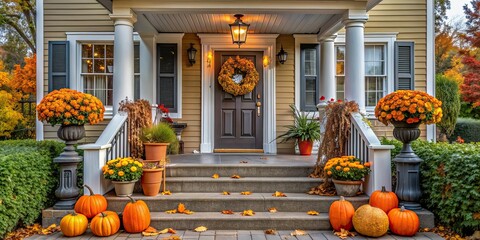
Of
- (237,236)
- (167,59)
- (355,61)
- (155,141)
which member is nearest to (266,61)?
(167,59)

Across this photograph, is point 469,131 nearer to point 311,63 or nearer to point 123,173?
point 311,63

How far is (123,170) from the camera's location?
158 inches

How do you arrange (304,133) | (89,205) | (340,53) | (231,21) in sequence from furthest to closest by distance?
1. (340,53)
2. (304,133)
3. (231,21)
4. (89,205)

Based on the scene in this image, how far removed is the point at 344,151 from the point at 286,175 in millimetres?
831

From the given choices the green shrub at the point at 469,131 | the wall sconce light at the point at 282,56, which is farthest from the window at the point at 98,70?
the green shrub at the point at 469,131

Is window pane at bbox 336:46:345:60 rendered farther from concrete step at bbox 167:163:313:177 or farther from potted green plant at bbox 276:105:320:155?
concrete step at bbox 167:163:313:177

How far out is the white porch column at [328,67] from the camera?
256 inches

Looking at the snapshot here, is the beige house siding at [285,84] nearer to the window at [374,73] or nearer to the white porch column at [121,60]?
the window at [374,73]

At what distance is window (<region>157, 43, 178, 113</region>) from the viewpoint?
22.4ft

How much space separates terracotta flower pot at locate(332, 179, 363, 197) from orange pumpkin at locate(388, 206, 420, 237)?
21.6 inches

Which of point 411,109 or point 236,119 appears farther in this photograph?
point 236,119

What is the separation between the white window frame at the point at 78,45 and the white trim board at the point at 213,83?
54.1 inches

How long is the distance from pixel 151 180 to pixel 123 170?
0.35 metres

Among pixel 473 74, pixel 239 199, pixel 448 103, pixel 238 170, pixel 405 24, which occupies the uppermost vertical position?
pixel 405 24
